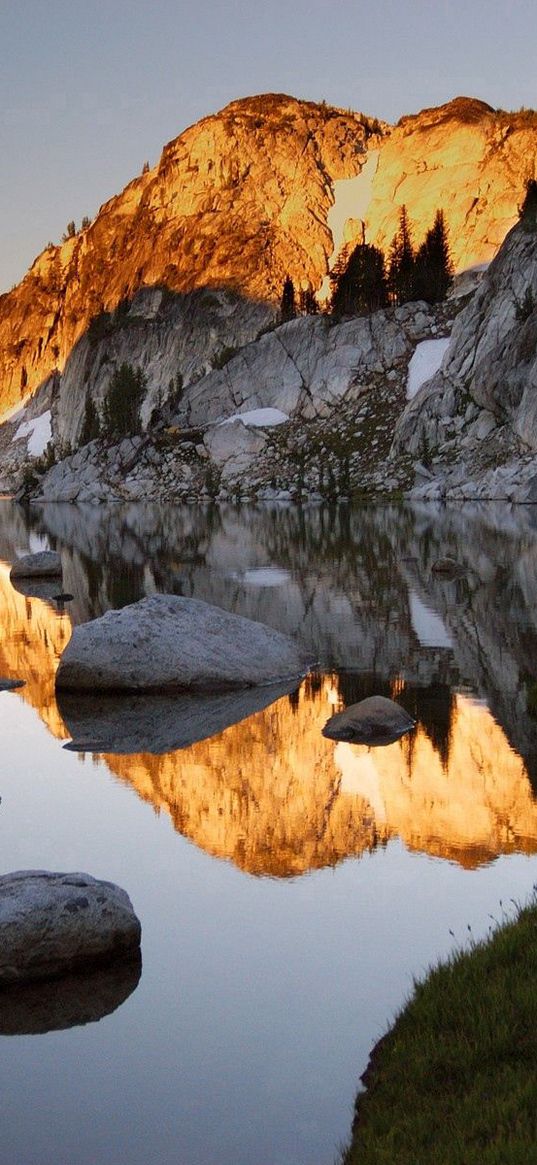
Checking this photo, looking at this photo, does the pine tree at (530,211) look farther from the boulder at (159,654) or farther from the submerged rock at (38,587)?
the boulder at (159,654)

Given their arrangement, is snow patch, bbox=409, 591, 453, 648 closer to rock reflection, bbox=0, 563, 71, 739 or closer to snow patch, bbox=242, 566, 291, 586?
snow patch, bbox=242, 566, 291, 586

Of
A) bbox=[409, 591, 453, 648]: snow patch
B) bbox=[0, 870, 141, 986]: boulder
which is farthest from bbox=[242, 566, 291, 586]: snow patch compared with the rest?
bbox=[0, 870, 141, 986]: boulder

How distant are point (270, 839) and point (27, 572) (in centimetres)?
3352

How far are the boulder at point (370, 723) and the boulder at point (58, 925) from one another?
746cm

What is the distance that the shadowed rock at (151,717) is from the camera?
1750cm

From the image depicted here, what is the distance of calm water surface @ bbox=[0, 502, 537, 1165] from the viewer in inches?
296

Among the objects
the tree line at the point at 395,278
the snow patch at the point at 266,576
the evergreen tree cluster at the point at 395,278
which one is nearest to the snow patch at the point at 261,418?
the tree line at the point at 395,278

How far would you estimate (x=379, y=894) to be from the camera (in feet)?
35.8

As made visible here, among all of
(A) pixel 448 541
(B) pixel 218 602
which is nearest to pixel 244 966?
(B) pixel 218 602

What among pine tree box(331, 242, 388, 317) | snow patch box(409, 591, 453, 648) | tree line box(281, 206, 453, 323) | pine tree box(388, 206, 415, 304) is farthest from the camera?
pine tree box(331, 242, 388, 317)

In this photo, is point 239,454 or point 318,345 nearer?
point 239,454

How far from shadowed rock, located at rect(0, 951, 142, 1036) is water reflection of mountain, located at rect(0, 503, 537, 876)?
2.51 meters

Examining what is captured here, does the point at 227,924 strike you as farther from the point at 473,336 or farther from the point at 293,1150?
the point at 473,336

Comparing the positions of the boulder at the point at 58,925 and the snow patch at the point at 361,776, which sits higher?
the boulder at the point at 58,925
